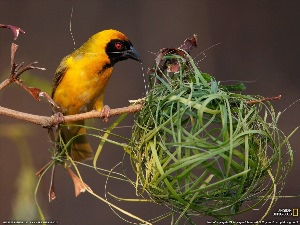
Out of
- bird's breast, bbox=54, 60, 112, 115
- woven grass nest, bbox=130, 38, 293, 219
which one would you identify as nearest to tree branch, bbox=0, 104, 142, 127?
woven grass nest, bbox=130, 38, 293, 219

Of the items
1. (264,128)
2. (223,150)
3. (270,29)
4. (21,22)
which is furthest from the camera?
(270,29)

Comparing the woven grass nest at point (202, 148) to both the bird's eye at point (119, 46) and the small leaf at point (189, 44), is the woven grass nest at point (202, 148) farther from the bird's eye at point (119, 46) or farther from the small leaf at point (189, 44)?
the bird's eye at point (119, 46)

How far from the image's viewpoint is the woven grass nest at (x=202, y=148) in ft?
4.50

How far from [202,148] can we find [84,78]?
0.99 m

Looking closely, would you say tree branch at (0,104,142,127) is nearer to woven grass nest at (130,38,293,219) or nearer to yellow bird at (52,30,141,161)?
woven grass nest at (130,38,293,219)

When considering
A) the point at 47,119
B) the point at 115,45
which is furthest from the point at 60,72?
the point at 47,119

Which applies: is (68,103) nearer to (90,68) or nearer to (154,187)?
(90,68)

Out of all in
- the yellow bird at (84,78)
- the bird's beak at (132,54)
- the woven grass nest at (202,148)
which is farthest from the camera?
the yellow bird at (84,78)

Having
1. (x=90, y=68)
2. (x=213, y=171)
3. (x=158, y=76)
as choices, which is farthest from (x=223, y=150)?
(x=90, y=68)

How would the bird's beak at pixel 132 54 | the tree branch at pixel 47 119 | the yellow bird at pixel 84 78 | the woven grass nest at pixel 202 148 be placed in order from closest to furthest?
1. the woven grass nest at pixel 202 148
2. the tree branch at pixel 47 119
3. the bird's beak at pixel 132 54
4. the yellow bird at pixel 84 78

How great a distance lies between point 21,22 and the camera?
114 inches

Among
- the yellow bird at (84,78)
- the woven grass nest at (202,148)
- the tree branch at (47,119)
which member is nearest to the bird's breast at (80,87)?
the yellow bird at (84,78)

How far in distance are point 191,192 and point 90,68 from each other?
103 cm

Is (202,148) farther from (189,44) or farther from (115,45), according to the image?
(115,45)
